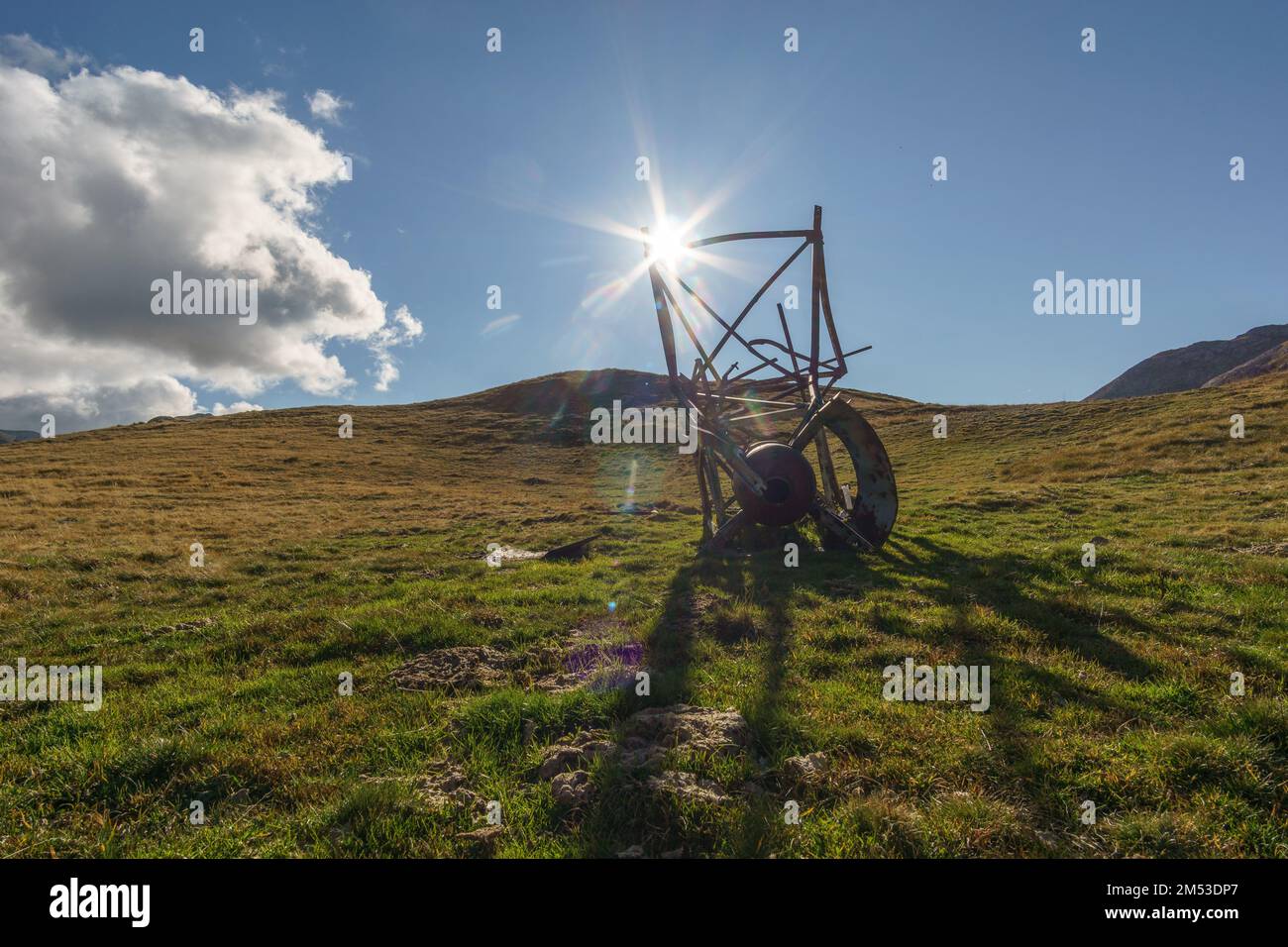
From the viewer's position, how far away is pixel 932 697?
5.29 metres

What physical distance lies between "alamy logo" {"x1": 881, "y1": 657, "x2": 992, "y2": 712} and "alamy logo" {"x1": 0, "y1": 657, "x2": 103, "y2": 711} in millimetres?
8233

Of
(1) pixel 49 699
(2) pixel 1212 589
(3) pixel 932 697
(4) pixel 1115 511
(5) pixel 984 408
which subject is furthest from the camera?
(5) pixel 984 408

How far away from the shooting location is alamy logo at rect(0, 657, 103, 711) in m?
6.00

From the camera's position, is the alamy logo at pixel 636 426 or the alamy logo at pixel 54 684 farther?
the alamy logo at pixel 636 426

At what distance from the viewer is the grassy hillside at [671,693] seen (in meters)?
3.58

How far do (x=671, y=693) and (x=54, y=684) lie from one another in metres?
7.21
